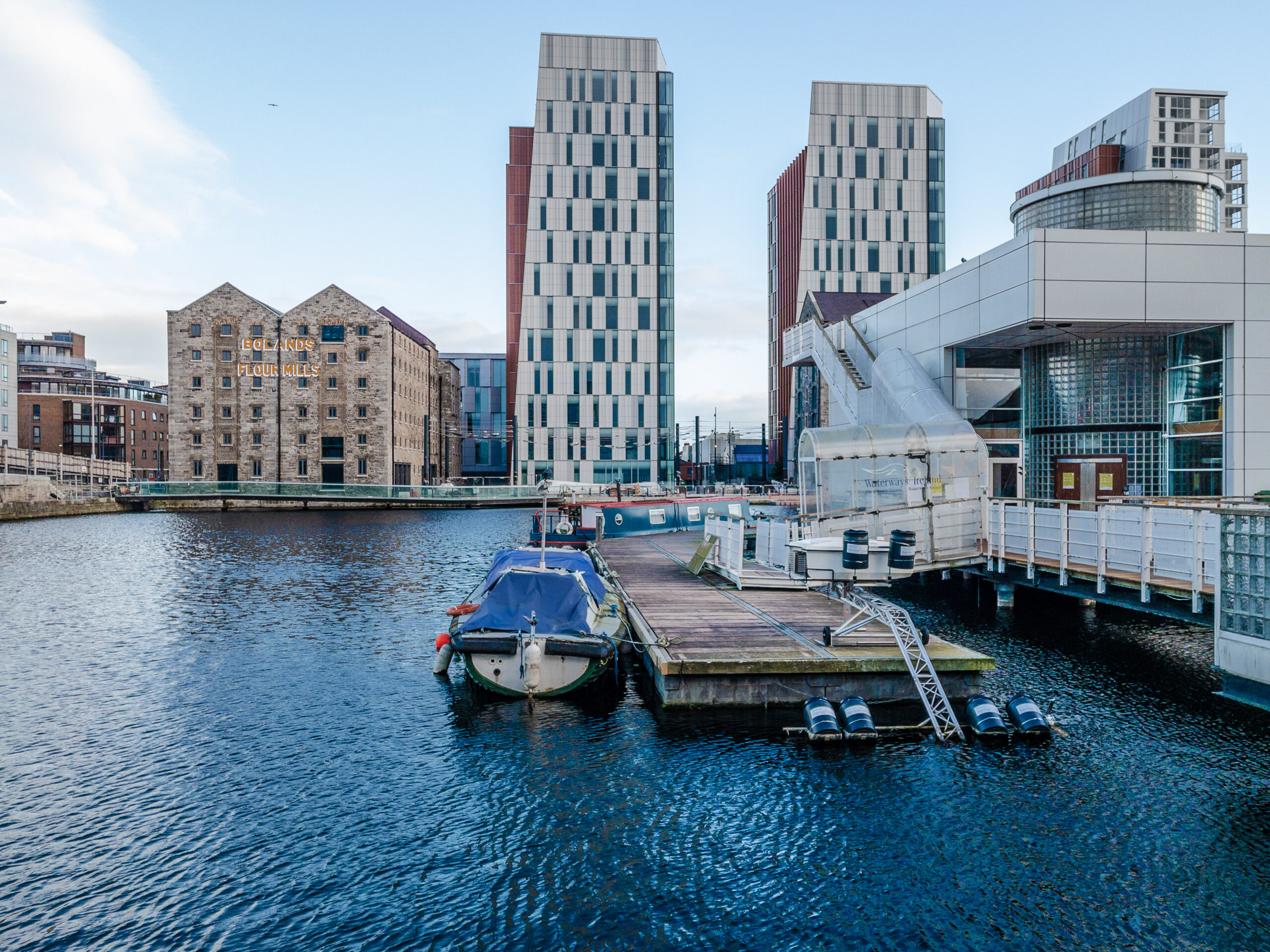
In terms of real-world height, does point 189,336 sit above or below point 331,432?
above

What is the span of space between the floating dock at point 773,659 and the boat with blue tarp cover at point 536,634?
1.10 m

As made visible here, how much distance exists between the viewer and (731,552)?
24.3 m

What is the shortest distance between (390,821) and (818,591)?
46.4 ft

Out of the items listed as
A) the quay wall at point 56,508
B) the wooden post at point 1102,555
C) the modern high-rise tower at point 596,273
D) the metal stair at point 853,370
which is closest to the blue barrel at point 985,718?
the wooden post at point 1102,555

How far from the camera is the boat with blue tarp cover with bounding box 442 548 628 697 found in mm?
16516

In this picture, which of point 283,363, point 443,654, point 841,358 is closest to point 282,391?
point 283,363

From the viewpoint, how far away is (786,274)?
10106 centimetres

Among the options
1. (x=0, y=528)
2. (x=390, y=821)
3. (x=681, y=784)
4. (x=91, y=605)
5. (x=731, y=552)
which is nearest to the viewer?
(x=390, y=821)

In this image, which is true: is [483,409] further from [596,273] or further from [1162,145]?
[1162,145]

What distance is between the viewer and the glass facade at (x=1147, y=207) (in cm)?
3525

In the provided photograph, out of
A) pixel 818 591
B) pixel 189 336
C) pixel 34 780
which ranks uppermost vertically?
pixel 189 336

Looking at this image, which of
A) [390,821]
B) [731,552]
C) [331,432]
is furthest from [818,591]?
[331,432]

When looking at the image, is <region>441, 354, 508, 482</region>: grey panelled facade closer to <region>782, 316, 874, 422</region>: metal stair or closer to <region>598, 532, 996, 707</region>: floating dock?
<region>782, 316, 874, 422</region>: metal stair

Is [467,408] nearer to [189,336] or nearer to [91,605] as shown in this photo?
[189,336]
